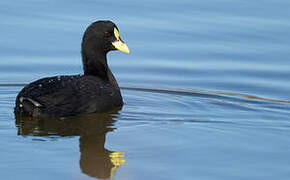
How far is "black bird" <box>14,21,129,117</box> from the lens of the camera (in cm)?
947

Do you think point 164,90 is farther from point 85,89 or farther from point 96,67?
point 85,89

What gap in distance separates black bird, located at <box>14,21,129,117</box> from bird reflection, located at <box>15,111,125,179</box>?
0.13m

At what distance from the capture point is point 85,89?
9820 millimetres

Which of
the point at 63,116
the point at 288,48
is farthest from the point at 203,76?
the point at 63,116

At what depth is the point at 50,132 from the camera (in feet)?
29.3

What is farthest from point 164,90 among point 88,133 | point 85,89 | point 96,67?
point 88,133

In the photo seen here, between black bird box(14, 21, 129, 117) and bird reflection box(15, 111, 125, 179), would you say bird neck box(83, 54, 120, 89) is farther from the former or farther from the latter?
bird reflection box(15, 111, 125, 179)

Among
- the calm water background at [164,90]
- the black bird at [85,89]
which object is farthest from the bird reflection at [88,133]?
the black bird at [85,89]

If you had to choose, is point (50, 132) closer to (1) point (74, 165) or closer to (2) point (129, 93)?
(1) point (74, 165)

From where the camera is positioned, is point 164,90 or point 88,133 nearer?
point 88,133

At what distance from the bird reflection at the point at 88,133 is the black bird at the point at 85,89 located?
0.44ft

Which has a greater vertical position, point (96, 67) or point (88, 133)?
point (96, 67)

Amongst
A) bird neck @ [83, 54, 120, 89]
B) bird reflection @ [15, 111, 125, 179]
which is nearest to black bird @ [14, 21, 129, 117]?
bird neck @ [83, 54, 120, 89]

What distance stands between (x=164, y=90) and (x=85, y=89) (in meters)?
1.97
